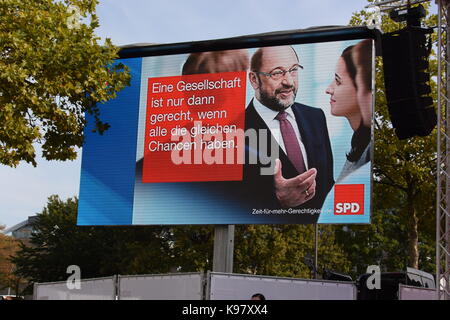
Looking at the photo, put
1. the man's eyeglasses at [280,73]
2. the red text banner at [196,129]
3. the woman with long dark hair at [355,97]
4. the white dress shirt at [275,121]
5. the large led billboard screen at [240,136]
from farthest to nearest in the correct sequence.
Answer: the man's eyeglasses at [280,73] → the red text banner at [196,129] → the white dress shirt at [275,121] → the large led billboard screen at [240,136] → the woman with long dark hair at [355,97]

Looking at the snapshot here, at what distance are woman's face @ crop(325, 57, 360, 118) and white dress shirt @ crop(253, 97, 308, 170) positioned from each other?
104 centimetres

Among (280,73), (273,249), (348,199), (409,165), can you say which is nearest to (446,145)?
(348,199)

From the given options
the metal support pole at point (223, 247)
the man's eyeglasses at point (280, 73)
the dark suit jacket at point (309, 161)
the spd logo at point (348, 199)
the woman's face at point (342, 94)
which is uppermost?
the man's eyeglasses at point (280, 73)

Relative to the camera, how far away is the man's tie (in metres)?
18.2

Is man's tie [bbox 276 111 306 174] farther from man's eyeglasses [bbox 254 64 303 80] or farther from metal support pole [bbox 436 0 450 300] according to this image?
metal support pole [bbox 436 0 450 300]

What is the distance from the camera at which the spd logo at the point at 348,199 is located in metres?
17.4

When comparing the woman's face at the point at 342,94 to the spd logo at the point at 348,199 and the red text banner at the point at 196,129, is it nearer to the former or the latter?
the spd logo at the point at 348,199

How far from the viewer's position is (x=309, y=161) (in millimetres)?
18172

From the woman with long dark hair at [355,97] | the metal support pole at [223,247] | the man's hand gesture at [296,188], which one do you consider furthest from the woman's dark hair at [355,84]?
the metal support pole at [223,247]

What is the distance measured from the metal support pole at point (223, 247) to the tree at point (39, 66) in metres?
5.40

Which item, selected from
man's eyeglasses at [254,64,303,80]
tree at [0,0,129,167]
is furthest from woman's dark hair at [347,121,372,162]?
tree at [0,0,129,167]
